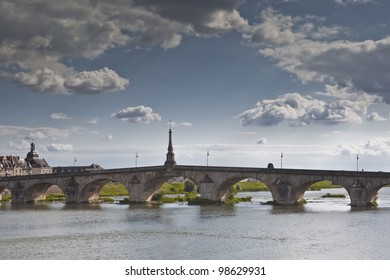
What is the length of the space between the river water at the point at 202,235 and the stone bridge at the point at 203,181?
4.56m

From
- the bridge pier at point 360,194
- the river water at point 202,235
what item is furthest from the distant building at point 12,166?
the bridge pier at point 360,194

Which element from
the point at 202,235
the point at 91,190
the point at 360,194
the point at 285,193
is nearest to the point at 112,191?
the point at 91,190

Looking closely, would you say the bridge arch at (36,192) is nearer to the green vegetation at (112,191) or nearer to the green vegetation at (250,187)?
the green vegetation at (112,191)

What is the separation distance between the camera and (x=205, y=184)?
8319cm

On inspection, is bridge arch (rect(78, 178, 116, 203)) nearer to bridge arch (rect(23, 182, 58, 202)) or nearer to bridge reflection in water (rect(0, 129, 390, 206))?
bridge reflection in water (rect(0, 129, 390, 206))

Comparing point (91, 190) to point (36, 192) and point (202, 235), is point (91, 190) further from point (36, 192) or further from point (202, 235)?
point (202, 235)

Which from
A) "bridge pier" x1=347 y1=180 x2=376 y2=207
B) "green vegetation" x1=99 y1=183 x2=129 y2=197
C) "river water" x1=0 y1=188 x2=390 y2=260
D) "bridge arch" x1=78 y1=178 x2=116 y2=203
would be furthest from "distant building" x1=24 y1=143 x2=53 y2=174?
"bridge pier" x1=347 y1=180 x2=376 y2=207

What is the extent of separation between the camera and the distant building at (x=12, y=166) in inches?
5586

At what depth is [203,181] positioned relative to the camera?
83312 millimetres

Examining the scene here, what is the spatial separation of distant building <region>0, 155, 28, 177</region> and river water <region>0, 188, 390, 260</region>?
75426mm

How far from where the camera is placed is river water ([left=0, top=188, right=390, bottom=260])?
37938 millimetres
